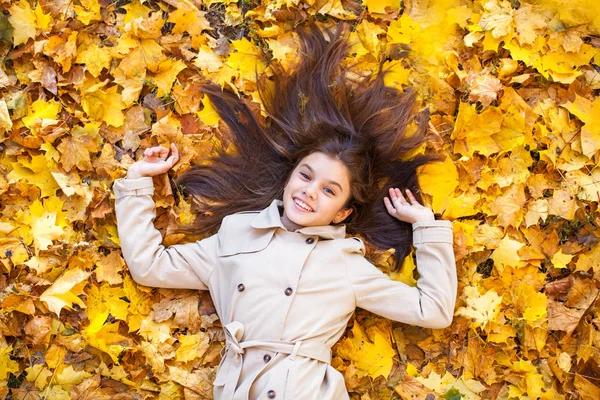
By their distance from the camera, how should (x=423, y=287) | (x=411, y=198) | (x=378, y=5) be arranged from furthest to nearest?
(x=378, y=5) < (x=411, y=198) < (x=423, y=287)

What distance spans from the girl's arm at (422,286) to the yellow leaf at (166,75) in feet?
4.53

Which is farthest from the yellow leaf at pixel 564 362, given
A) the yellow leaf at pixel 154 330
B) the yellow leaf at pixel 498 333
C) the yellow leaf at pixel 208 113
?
the yellow leaf at pixel 208 113

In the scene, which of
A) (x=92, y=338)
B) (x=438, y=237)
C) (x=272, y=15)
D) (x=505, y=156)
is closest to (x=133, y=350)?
(x=92, y=338)

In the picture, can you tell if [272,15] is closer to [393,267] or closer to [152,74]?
[152,74]

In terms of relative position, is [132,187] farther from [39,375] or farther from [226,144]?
[39,375]

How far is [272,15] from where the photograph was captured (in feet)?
11.9

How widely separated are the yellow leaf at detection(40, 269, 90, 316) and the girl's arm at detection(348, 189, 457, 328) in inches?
53.1

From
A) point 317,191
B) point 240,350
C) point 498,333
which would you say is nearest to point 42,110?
point 317,191

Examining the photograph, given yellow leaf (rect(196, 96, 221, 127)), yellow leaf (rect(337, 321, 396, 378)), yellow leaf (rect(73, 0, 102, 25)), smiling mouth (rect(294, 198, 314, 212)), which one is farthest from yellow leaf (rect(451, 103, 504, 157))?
yellow leaf (rect(73, 0, 102, 25))

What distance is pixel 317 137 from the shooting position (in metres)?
3.38

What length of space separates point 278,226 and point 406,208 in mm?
678

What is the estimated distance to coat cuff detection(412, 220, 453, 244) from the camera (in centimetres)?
324

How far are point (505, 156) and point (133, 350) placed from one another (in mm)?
2187

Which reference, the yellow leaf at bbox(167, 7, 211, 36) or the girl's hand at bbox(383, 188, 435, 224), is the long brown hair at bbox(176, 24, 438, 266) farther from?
the yellow leaf at bbox(167, 7, 211, 36)
